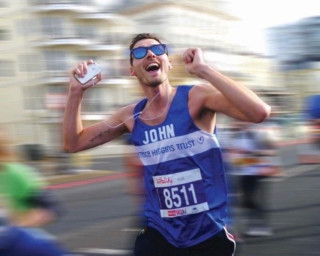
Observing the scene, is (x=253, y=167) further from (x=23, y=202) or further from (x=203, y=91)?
(x=203, y=91)

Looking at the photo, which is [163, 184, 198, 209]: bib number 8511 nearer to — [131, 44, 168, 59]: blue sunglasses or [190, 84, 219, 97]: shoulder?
[190, 84, 219, 97]: shoulder

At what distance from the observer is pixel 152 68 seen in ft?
8.76

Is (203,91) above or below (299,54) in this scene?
above

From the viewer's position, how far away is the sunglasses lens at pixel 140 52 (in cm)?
268

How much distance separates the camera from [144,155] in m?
2.76

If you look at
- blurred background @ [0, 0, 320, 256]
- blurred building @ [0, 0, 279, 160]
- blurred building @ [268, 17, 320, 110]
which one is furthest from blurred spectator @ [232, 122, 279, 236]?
blurred building @ [268, 17, 320, 110]

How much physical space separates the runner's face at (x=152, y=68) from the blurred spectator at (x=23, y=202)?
1042 mm

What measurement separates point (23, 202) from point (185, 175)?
1.21 meters

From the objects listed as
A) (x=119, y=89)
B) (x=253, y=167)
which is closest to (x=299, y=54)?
(x=119, y=89)

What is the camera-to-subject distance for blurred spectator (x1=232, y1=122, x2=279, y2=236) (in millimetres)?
6352

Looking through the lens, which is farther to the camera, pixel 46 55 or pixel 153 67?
pixel 46 55

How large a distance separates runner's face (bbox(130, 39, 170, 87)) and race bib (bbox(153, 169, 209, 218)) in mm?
464

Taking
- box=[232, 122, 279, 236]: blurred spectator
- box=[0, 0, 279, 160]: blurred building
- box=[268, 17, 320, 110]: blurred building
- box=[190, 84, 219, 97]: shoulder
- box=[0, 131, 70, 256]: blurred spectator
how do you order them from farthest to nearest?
box=[268, 17, 320, 110]: blurred building < box=[0, 0, 279, 160]: blurred building < box=[232, 122, 279, 236]: blurred spectator < box=[0, 131, 70, 256]: blurred spectator < box=[190, 84, 219, 97]: shoulder

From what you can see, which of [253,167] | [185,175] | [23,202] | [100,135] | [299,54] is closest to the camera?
[185,175]
